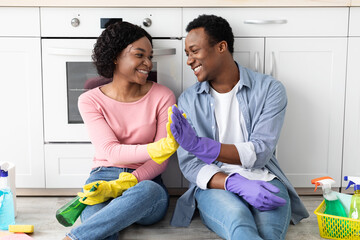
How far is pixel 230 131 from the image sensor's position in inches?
81.3

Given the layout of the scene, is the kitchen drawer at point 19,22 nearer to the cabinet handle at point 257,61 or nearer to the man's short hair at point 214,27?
the man's short hair at point 214,27

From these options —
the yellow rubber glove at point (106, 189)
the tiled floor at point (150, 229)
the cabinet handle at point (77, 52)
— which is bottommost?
the tiled floor at point (150, 229)

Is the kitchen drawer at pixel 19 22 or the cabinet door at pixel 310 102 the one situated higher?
the kitchen drawer at pixel 19 22

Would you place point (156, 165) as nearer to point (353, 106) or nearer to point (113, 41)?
point (113, 41)

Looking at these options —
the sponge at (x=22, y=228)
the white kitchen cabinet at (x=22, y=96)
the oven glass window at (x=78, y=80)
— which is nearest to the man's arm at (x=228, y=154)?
the oven glass window at (x=78, y=80)

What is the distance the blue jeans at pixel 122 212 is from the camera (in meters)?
1.77

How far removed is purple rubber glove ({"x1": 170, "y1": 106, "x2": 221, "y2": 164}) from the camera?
71.2 inches

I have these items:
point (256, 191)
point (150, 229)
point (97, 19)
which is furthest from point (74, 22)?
point (256, 191)

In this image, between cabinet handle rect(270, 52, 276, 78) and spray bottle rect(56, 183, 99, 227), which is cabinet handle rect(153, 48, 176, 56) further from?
spray bottle rect(56, 183, 99, 227)

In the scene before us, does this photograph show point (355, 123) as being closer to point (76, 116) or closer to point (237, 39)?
point (237, 39)

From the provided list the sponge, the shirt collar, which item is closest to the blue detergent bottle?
the sponge

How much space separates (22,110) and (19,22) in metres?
0.41

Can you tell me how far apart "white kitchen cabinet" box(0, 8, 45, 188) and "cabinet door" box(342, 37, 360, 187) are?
1.45 metres

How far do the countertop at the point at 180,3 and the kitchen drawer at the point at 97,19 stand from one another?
0.03 m
